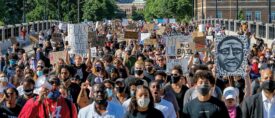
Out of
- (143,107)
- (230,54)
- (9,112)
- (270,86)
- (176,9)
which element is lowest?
(9,112)

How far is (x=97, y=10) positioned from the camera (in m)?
123

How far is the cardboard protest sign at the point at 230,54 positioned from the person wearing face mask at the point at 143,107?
428cm

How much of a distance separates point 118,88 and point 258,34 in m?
36.8

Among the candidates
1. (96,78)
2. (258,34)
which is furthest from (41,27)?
(96,78)

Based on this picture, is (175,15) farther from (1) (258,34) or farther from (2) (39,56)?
(2) (39,56)

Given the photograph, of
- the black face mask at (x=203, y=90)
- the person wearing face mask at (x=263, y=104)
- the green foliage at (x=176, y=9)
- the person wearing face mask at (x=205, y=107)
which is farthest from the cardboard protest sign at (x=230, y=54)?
the green foliage at (x=176, y=9)

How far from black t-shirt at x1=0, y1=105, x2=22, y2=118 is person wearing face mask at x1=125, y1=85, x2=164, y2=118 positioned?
183cm

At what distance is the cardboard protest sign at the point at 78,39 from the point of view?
59.6 feet

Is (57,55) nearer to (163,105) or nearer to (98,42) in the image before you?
(98,42)

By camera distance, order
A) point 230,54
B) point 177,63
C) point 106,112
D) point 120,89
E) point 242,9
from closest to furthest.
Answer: point 106,112, point 120,89, point 230,54, point 177,63, point 242,9

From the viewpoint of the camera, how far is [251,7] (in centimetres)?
12019

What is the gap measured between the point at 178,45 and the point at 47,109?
957 cm

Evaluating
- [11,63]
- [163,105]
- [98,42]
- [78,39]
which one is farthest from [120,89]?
[98,42]

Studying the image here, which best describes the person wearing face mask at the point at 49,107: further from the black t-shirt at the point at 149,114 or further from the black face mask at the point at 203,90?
the black face mask at the point at 203,90
